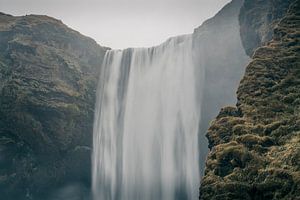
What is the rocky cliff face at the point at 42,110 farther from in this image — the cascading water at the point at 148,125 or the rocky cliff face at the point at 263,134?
the rocky cliff face at the point at 263,134

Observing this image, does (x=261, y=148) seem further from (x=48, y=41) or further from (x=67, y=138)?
(x=48, y=41)

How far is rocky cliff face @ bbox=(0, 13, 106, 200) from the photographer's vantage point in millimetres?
45438

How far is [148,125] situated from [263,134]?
37.2m

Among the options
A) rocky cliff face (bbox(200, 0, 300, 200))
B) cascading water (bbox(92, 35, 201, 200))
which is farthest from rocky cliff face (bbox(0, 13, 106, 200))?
rocky cliff face (bbox(200, 0, 300, 200))

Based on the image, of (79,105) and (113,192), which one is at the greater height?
(79,105)

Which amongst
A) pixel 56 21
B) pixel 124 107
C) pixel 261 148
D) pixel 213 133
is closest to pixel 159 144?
pixel 124 107

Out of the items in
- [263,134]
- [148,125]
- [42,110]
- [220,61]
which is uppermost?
[220,61]

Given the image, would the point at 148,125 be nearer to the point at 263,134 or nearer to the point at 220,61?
the point at 220,61

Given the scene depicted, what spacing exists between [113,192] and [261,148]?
3602cm

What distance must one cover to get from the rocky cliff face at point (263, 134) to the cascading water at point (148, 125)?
2810cm

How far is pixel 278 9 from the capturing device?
106 ft

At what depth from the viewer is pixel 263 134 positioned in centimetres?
1577

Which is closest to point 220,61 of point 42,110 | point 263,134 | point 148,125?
point 148,125

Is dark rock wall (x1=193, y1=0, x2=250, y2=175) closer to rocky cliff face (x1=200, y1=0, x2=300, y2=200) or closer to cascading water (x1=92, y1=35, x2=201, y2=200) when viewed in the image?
cascading water (x1=92, y1=35, x2=201, y2=200)
